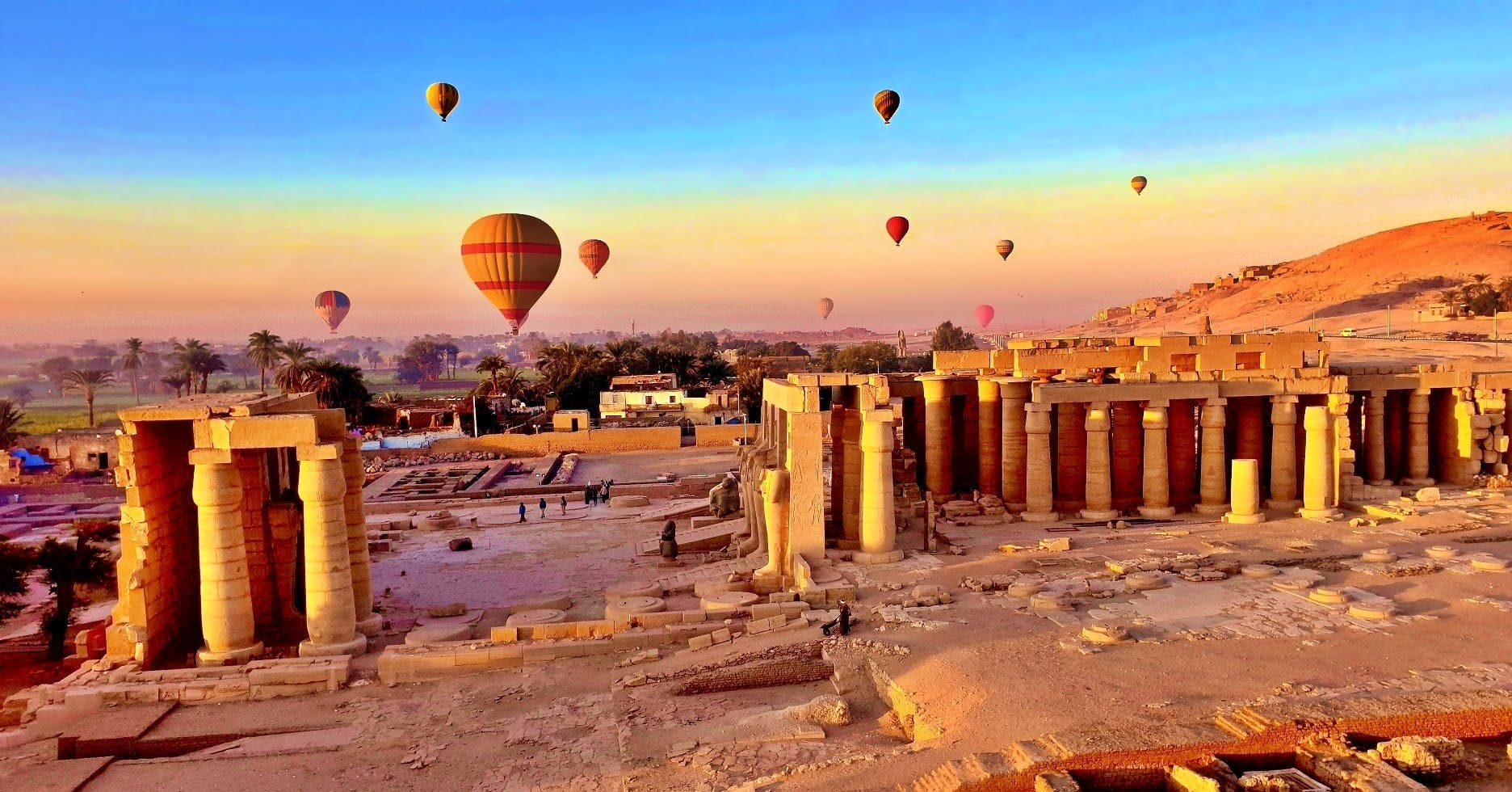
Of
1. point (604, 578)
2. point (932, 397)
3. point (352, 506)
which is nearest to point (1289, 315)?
point (932, 397)

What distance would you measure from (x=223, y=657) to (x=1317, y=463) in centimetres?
2279

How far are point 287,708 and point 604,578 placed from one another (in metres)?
8.35

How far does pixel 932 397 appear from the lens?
24031 mm

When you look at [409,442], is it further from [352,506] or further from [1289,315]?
[1289,315]

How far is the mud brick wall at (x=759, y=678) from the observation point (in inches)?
534

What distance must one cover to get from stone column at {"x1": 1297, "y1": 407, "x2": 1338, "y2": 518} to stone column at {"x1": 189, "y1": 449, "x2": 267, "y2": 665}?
22218 mm

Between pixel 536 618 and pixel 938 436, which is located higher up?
pixel 938 436

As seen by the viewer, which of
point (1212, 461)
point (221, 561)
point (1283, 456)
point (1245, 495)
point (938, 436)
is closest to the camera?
point (221, 561)

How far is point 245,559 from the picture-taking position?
1546 centimetres

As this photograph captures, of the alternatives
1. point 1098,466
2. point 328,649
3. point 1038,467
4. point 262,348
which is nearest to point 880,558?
point 1038,467

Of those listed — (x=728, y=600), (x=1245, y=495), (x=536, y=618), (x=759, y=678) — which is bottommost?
(x=759, y=678)

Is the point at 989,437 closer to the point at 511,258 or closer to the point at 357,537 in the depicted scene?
the point at 357,537

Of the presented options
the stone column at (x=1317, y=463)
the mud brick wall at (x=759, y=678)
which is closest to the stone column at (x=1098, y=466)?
the stone column at (x=1317, y=463)

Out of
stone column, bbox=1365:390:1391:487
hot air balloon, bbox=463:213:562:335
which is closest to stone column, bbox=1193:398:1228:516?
stone column, bbox=1365:390:1391:487
